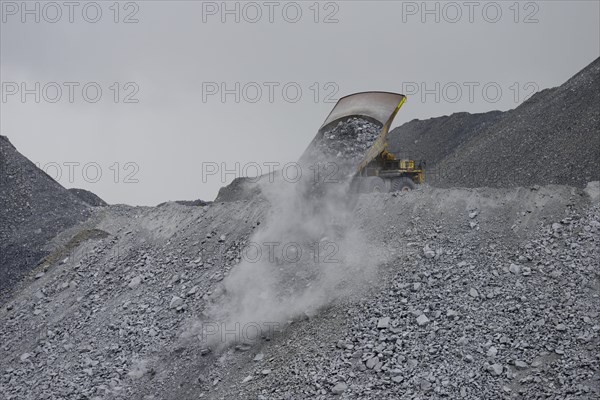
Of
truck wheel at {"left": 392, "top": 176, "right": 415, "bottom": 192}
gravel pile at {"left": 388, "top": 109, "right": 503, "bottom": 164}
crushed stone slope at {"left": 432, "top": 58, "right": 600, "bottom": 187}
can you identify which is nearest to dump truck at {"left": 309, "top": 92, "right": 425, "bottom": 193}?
truck wheel at {"left": 392, "top": 176, "right": 415, "bottom": 192}

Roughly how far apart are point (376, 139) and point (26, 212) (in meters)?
10.1

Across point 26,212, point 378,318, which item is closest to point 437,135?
point 26,212

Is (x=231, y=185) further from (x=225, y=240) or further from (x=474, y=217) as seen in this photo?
(x=474, y=217)

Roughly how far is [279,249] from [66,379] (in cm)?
443

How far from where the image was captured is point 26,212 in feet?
71.1

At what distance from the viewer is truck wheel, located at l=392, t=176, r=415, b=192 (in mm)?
18664

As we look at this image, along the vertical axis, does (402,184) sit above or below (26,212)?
above

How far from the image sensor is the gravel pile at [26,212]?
19.4 metres

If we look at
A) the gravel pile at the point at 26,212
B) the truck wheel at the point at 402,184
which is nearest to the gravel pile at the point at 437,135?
the truck wheel at the point at 402,184

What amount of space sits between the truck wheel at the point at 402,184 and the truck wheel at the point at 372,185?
2.65 feet

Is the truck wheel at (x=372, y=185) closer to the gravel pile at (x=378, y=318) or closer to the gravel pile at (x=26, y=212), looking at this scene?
the gravel pile at (x=378, y=318)

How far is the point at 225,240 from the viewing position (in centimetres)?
1588

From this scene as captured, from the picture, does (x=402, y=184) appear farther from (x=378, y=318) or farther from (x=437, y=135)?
(x=437, y=135)

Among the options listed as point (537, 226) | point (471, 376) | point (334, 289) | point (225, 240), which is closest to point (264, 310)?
point (334, 289)
